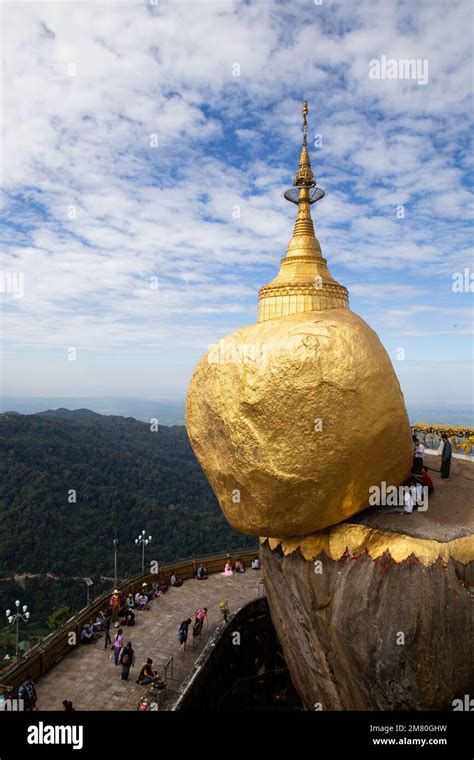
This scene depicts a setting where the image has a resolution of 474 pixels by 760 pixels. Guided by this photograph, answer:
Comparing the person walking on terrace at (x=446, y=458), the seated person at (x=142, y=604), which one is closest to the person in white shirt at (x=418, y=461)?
the person walking on terrace at (x=446, y=458)

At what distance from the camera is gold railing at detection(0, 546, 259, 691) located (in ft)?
36.4

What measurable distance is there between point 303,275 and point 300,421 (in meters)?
4.15

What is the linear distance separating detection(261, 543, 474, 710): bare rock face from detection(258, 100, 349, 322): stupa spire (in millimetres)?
4772

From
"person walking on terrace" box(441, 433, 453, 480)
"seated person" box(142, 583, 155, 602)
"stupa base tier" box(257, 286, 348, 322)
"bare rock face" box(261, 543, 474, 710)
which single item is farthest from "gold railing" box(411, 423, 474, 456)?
"seated person" box(142, 583, 155, 602)

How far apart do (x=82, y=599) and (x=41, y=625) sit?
475cm

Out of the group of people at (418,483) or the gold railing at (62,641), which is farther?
the gold railing at (62,641)

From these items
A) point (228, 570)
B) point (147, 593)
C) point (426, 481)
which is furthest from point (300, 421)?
point (228, 570)

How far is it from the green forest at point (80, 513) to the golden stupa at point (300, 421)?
122 feet

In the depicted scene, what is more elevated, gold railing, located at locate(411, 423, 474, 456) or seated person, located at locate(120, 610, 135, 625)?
gold railing, located at locate(411, 423, 474, 456)

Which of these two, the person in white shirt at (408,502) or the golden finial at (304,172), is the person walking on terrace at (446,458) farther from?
the golden finial at (304,172)

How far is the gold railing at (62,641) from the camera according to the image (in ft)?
36.4

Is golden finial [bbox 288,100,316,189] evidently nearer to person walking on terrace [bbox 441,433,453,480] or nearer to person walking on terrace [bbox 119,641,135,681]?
person walking on terrace [bbox 441,433,453,480]

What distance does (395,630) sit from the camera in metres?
6.58

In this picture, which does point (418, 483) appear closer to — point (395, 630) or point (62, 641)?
point (395, 630)
